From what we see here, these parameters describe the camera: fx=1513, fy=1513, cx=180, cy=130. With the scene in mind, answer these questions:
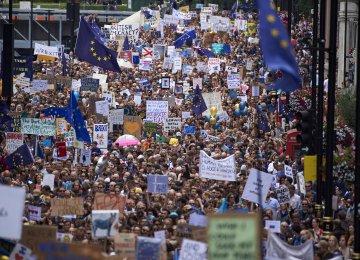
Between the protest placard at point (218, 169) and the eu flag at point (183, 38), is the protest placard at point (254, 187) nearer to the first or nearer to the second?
the protest placard at point (218, 169)

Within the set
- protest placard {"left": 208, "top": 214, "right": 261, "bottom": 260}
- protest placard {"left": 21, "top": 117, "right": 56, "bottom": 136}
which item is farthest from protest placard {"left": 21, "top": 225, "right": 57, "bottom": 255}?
protest placard {"left": 21, "top": 117, "right": 56, "bottom": 136}

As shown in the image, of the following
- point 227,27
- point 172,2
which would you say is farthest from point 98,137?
point 172,2

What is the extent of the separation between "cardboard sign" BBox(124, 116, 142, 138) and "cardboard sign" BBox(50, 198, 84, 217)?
13.0 m

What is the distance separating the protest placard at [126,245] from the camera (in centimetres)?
1791

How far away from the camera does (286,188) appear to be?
82.0ft

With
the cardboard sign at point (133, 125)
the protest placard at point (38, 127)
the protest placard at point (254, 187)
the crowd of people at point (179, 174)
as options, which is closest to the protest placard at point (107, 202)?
the crowd of people at point (179, 174)

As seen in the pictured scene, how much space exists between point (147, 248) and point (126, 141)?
55.6 ft

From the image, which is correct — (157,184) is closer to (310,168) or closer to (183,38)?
(310,168)

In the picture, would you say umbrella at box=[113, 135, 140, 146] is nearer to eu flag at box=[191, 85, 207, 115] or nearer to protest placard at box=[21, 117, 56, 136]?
protest placard at box=[21, 117, 56, 136]

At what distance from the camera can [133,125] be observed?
1385 inches

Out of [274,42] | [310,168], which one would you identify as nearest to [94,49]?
[310,168]

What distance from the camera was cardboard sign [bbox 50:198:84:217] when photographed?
22.0 meters

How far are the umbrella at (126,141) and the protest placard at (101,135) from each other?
0.56 metres

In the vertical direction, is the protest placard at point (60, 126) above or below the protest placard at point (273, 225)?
above
